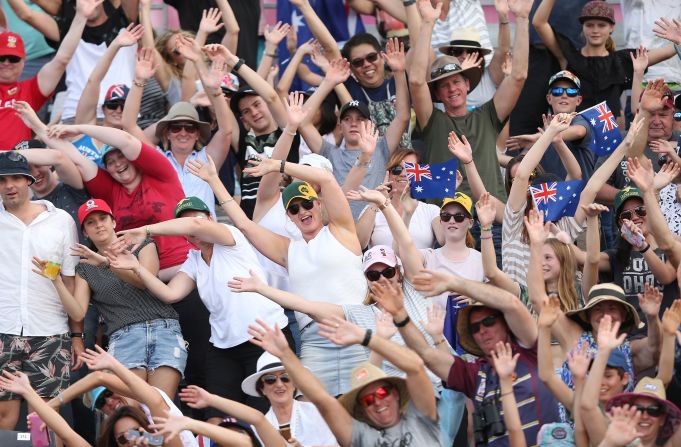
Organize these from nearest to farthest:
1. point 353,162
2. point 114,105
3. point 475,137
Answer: point 353,162 → point 475,137 → point 114,105

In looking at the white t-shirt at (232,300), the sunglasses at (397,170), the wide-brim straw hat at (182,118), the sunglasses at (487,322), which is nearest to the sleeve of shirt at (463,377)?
the sunglasses at (487,322)

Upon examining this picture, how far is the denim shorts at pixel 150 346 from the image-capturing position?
32.9ft

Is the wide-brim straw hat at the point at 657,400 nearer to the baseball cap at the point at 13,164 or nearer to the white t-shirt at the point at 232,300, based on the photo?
the white t-shirt at the point at 232,300

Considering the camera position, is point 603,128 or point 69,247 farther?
point 603,128

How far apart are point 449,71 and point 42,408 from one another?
4.18m

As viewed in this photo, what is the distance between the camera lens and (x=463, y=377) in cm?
850

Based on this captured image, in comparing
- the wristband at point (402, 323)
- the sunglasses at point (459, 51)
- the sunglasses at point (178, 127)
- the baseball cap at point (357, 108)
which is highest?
the sunglasses at point (459, 51)

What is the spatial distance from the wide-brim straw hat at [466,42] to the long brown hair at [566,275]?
2705mm

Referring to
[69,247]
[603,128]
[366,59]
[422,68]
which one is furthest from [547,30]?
[69,247]

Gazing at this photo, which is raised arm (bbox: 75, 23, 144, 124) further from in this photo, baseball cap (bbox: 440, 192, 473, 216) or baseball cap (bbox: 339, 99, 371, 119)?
baseball cap (bbox: 440, 192, 473, 216)

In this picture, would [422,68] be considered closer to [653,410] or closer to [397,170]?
[397,170]

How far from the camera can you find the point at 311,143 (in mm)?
11477

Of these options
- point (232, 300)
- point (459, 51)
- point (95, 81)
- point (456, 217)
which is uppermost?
point (459, 51)

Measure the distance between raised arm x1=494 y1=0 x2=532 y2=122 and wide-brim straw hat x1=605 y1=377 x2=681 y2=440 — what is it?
3776mm
